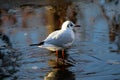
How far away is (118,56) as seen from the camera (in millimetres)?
7832

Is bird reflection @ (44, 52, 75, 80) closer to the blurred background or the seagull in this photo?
the blurred background

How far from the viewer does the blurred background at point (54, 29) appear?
7207mm

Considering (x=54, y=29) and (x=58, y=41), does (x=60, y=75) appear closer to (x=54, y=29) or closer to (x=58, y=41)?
(x=58, y=41)

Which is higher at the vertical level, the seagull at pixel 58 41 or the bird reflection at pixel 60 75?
the seagull at pixel 58 41

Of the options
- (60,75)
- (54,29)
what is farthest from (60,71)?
(54,29)

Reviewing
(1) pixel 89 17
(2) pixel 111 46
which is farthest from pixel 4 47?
(1) pixel 89 17

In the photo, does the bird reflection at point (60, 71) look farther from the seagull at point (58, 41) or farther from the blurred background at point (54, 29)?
the seagull at point (58, 41)

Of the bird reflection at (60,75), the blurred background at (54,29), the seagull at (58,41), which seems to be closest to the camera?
the bird reflection at (60,75)

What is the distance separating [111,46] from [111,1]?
472 cm

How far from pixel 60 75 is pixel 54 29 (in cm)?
306

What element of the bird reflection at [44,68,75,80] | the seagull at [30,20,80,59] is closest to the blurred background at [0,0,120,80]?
the bird reflection at [44,68,75,80]

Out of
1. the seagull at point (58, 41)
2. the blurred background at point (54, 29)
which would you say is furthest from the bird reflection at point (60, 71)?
the seagull at point (58, 41)

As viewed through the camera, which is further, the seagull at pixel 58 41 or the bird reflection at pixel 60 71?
the seagull at pixel 58 41

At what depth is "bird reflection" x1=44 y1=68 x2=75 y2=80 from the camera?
6980mm
